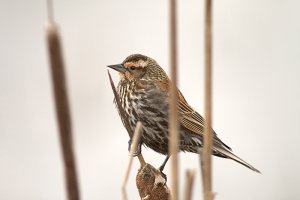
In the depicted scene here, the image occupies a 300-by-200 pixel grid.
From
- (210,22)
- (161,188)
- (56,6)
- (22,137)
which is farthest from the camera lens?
(56,6)

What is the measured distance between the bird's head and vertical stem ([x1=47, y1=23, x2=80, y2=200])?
224cm

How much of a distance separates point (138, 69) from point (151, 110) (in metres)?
0.24

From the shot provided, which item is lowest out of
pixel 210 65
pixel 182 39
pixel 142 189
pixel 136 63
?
pixel 142 189

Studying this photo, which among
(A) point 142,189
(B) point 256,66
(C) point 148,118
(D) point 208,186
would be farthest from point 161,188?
(B) point 256,66

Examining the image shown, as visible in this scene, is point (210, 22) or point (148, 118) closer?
point (210, 22)

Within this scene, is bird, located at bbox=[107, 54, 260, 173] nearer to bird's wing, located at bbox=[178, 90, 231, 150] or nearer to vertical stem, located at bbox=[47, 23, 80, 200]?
bird's wing, located at bbox=[178, 90, 231, 150]

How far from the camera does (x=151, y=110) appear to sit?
13.1 feet

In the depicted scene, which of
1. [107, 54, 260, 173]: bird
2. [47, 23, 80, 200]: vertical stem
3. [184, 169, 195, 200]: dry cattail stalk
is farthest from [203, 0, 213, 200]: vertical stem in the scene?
[107, 54, 260, 173]: bird

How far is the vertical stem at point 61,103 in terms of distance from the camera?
151cm

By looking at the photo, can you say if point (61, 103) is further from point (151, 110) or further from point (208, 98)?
point (151, 110)

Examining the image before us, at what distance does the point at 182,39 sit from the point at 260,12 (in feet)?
2.11

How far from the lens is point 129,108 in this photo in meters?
3.94

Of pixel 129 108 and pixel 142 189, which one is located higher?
pixel 129 108

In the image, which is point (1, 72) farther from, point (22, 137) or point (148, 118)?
point (148, 118)
